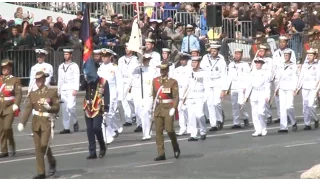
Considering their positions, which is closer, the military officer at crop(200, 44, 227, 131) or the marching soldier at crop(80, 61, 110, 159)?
the marching soldier at crop(80, 61, 110, 159)

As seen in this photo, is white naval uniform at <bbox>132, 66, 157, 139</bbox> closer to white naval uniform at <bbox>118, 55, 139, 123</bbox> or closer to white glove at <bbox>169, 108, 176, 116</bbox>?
white naval uniform at <bbox>118, 55, 139, 123</bbox>

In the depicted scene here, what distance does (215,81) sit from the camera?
973 inches

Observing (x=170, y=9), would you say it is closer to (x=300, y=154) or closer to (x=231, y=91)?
(x=231, y=91)

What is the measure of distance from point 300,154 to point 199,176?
3.85 meters

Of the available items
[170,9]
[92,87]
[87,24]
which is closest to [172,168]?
[92,87]

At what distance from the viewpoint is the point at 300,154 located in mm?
20469

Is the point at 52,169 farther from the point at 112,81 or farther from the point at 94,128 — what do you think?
the point at 112,81

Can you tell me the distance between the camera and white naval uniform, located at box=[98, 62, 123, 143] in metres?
22.9

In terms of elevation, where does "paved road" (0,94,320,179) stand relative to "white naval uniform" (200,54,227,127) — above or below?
below

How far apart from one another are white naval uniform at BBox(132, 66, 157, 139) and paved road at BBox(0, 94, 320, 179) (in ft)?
1.31

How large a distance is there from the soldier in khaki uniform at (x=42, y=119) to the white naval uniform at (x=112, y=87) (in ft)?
15.9

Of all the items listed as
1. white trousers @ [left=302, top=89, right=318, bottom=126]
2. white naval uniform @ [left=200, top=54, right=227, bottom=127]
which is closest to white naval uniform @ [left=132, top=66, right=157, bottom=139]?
white naval uniform @ [left=200, top=54, right=227, bottom=127]

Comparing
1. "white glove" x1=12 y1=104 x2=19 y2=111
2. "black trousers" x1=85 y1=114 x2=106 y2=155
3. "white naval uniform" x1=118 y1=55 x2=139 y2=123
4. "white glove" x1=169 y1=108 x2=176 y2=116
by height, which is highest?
"white naval uniform" x1=118 y1=55 x2=139 y2=123

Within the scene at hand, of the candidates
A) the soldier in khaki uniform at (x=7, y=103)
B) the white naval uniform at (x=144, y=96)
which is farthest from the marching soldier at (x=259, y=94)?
the soldier in khaki uniform at (x=7, y=103)
